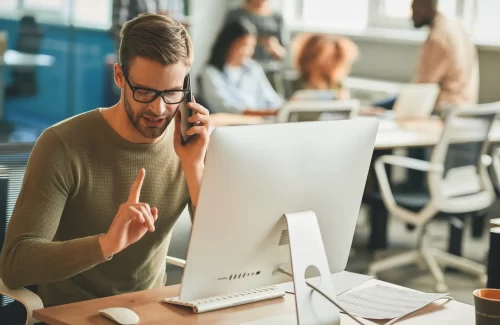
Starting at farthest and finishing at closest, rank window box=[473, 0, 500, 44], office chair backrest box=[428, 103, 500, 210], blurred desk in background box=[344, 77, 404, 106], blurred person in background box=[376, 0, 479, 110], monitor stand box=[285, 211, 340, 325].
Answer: blurred desk in background box=[344, 77, 404, 106] < window box=[473, 0, 500, 44] < blurred person in background box=[376, 0, 479, 110] < office chair backrest box=[428, 103, 500, 210] < monitor stand box=[285, 211, 340, 325]

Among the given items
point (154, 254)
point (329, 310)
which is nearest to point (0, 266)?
point (154, 254)

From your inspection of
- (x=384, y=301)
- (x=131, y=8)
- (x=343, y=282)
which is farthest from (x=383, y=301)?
(x=131, y=8)

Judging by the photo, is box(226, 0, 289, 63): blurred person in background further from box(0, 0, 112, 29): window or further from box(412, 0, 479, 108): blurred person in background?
box(412, 0, 479, 108): blurred person in background

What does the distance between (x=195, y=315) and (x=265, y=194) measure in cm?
33

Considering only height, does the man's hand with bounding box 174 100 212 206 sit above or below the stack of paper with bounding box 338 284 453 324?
above

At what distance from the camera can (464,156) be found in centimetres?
443

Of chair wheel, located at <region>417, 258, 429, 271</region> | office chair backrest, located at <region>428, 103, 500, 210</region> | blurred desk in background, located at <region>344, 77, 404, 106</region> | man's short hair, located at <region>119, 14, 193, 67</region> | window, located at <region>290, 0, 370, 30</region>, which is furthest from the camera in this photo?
window, located at <region>290, 0, 370, 30</region>

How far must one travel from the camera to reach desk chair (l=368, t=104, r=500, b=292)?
4293 mm

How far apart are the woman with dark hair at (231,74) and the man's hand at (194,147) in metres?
3.51

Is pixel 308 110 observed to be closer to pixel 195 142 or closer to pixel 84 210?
pixel 195 142

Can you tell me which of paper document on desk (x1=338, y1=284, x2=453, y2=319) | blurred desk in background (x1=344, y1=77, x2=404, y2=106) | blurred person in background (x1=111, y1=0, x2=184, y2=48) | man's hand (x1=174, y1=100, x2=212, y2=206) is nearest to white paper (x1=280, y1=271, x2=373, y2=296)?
paper document on desk (x1=338, y1=284, x2=453, y2=319)

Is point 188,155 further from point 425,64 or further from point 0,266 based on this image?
point 425,64

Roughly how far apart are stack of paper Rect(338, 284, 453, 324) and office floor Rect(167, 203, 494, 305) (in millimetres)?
2094

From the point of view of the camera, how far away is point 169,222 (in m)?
2.21
